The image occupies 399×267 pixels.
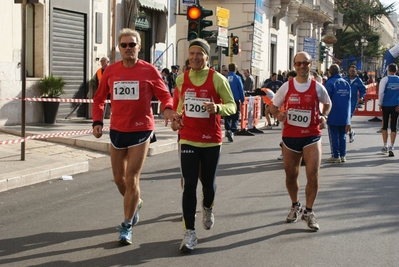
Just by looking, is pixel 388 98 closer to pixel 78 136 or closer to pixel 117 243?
pixel 78 136

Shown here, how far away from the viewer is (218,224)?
7520 mm

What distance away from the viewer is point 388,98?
47.6 feet

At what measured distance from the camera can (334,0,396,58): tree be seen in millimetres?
71438

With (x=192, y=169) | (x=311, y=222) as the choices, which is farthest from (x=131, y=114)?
(x=311, y=222)

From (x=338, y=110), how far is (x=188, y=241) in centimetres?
739

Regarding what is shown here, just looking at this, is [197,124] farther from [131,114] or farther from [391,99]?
[391,99]

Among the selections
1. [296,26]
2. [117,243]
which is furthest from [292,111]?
[296,26]

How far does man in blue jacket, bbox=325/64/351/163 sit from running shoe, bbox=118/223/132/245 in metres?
7.28

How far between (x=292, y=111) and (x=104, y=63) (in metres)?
11.0

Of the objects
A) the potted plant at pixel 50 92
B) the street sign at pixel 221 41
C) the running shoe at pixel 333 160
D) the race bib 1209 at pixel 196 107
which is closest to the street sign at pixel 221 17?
the street sign at pixel 221 41

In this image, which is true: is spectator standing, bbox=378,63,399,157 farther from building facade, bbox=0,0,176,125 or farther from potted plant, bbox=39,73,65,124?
potted plant, bbox=39,73,65,124

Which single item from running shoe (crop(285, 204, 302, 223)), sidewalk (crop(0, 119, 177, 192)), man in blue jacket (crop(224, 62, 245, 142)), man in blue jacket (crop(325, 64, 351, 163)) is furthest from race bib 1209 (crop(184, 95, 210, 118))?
man in blue jacket (crop(224, 62, 245, 142))

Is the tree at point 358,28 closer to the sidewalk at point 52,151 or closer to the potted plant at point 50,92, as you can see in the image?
the sidewalk at point 52,151

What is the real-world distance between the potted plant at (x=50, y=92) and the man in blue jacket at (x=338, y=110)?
24.1 feet
